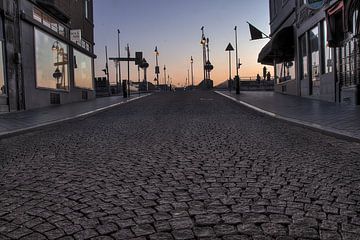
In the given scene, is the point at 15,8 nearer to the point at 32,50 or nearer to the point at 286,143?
the point at 32,50

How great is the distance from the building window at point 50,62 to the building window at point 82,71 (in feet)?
8.16

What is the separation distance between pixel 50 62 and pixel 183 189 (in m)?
20.4

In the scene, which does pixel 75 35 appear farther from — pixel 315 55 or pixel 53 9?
pixel 315 55

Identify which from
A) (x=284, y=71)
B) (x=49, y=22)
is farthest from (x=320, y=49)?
(x=49, y=22)

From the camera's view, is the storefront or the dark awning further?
the dark awning

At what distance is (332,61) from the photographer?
17.6m

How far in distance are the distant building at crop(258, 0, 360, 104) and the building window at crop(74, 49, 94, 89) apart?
12555 millimetres

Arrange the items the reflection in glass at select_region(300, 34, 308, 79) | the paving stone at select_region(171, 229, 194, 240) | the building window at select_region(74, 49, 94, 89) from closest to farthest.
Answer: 1. the paving stone at select_region(171, 229, 194, 240)
2. the reflection in glass at select_region(300, 34, 308, 79)
3. the building window at select_region(74, 49, 94, 89)

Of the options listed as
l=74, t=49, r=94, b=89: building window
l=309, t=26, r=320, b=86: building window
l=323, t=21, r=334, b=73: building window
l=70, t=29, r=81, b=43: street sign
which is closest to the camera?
l=323, t=21, r=334, b=73: building window

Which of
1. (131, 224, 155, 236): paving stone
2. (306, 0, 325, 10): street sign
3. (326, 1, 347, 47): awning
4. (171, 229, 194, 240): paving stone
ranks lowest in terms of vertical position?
(171, 229, 194, 240): paving stone

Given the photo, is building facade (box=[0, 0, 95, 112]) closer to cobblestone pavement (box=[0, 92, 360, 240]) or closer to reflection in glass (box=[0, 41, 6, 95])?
reflection in glass (box=[0, 41, 6, 95])

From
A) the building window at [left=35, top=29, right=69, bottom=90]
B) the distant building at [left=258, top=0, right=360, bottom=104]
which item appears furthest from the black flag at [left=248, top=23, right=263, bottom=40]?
the building window at [left=35, top=29, right=69, bottom=90]

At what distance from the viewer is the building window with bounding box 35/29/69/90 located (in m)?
21.2

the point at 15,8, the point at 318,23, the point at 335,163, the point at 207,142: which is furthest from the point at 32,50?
the point at 335,163
